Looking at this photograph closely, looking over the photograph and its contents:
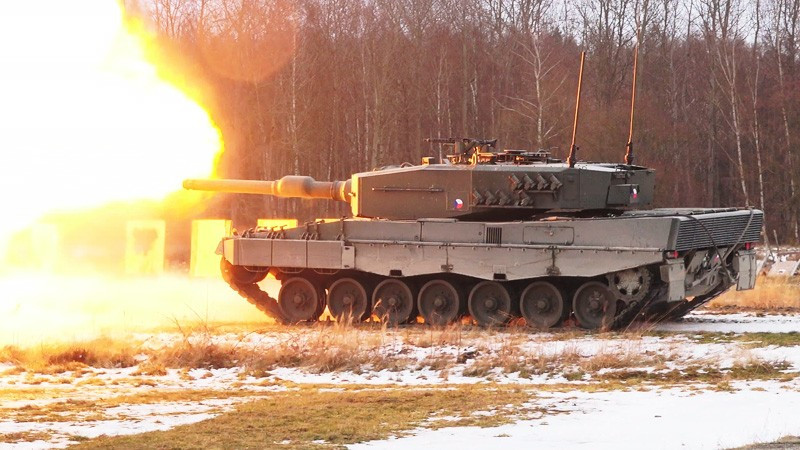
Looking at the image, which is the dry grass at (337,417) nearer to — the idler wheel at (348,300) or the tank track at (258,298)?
the idler wheel at (348,300)

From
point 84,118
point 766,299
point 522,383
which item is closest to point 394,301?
point 522,383

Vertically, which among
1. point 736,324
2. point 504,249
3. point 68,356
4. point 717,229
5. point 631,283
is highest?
point 717,229

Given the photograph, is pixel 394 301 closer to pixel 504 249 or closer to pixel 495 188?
pixel 504 249

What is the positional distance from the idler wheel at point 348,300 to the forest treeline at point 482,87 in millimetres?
19753

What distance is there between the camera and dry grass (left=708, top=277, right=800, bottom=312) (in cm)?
2603

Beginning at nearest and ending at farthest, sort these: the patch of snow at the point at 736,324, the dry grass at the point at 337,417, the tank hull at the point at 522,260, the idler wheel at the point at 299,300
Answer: the dry grass at the point at 337,417
the patch of snow at the point at 736,324
the tank hull at the point at 522,260
the idler wheel at the point at 299,300

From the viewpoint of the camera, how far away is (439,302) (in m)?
23.8

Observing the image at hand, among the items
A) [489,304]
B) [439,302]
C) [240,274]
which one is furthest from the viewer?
[240,274]

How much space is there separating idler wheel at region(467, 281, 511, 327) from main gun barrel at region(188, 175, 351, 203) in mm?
3496

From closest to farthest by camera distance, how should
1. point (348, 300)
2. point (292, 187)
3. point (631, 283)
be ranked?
point (631, 283), point (348, 300), point (292, 187)

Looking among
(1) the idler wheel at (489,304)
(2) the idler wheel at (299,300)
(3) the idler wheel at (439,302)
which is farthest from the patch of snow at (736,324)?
(2) the idler wheel at (299,300)

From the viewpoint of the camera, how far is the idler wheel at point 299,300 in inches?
980

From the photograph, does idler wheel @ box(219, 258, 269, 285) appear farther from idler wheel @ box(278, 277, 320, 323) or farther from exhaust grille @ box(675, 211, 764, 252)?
exhaust grille @ box(675, 211, 764, 252)

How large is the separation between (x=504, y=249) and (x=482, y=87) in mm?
36612
